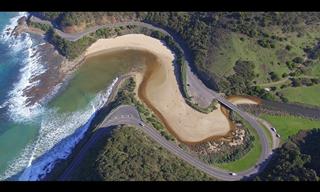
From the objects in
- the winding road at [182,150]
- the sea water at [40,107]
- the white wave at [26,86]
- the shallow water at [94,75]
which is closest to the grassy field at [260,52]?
the winding road at [182,150]

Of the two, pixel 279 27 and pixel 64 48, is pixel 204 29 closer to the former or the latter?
pixel 279 27

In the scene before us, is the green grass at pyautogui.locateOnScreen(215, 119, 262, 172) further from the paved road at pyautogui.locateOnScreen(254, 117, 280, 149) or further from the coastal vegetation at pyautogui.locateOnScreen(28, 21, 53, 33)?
the coastal vegetation at pyautogui.locateOnScreen(28, 21, 53, 33)

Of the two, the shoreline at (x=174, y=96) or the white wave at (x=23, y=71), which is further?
the white wave at (x=23, y=71)

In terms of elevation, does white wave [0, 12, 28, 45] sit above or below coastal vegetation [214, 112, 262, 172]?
above

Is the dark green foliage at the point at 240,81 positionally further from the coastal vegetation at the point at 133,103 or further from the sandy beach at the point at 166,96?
the coastal vegetation at the point at 133,103

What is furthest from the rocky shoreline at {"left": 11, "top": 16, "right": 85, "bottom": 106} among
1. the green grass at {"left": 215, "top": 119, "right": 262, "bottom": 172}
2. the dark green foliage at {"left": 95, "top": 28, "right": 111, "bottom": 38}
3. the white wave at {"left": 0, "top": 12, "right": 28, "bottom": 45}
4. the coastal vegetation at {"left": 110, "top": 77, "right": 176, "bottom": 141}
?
the green grass at {"left": 215, "top": 119, "right": 262, "bottom": 172}

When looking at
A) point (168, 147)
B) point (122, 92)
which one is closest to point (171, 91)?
point (122, 92)
